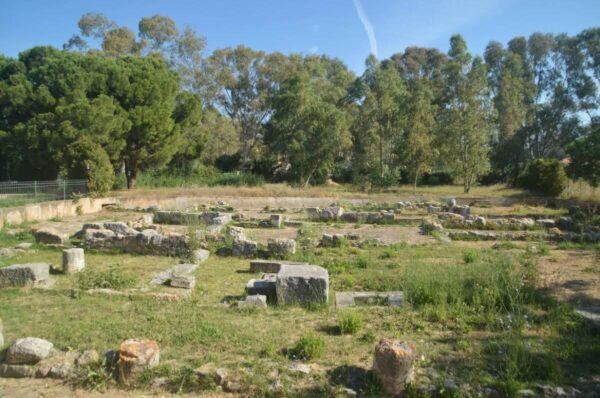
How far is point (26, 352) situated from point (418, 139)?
31.5 meters

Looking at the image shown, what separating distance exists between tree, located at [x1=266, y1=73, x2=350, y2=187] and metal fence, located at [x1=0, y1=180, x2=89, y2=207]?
1809 cm

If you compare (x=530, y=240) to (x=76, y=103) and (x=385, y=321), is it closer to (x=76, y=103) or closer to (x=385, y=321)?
(x=385, y=321)

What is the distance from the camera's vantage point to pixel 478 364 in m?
4.55

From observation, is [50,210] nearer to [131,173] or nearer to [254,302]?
[131,173]

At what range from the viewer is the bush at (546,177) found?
26984mm

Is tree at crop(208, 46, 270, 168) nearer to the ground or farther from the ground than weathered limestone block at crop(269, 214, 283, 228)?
farther from the ground

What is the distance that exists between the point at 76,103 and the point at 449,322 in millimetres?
22763

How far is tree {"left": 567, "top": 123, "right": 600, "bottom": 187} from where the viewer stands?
2184 cm

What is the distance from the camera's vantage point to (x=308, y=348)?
4.68 m

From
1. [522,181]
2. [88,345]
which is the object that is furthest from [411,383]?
[522,181]

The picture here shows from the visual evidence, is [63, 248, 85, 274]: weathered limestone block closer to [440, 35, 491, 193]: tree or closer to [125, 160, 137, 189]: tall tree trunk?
[125, 160, 137, 189]: tall tree trunk

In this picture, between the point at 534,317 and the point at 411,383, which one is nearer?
the point at 411,383

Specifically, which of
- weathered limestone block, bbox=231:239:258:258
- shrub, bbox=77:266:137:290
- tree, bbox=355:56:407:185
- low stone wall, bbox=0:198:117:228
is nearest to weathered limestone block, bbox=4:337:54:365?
shrub, bbox=77:266:137:290

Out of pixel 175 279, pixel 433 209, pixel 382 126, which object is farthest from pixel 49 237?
pixel 382 126
